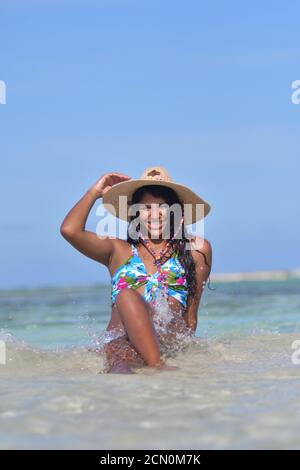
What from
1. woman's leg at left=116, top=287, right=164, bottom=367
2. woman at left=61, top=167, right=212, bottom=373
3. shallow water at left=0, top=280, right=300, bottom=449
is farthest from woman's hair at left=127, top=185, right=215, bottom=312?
woman's leg at left=116, top=287, right=164, bottom=367

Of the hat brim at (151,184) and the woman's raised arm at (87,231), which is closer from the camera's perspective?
the woman's raised arm at (87,231)

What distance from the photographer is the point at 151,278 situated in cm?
504

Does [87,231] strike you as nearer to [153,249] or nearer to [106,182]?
[106,182]

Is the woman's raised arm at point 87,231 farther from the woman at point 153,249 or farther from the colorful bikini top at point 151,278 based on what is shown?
the colorful bikini top at point 151,278

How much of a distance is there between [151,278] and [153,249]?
0.21 m

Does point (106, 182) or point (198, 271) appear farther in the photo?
point (198, 271)

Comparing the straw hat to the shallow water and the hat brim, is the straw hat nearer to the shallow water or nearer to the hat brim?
the hat brim

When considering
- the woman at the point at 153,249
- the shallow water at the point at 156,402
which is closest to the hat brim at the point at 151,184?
the woman at the point at 153,249

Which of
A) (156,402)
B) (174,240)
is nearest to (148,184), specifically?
(174,240)

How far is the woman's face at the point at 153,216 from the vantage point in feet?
16.6

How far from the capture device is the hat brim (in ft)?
16.6

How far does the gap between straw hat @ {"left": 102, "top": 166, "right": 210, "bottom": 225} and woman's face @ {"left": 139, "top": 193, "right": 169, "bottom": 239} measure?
0.33 feet
